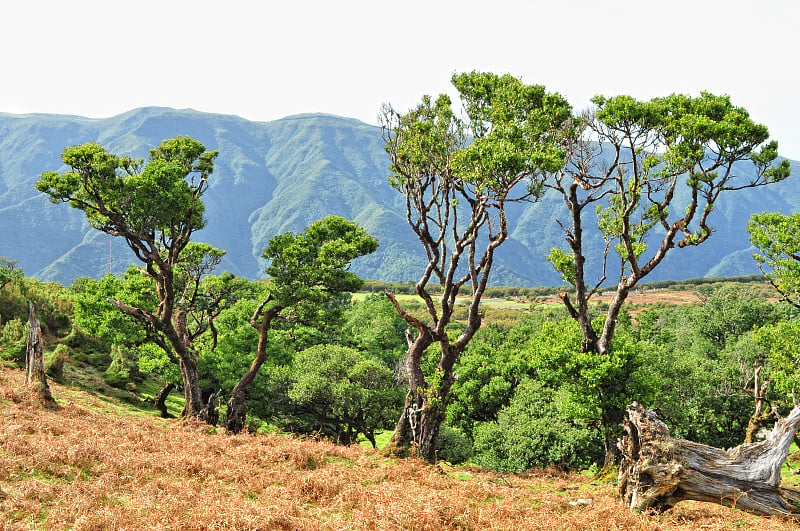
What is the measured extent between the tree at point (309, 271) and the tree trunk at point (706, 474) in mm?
16918

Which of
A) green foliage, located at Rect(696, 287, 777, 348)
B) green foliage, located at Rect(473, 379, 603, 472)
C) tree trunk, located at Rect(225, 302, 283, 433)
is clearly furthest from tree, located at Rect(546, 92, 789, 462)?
green foliage, located at Rect(696, 287, 777, 348)

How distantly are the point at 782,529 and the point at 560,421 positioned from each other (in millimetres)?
17135

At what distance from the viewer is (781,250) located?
28125mm

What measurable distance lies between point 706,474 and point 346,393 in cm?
2136

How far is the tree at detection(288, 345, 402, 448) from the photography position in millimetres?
30906

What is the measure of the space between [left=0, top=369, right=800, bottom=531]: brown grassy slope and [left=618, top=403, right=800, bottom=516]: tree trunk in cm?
46

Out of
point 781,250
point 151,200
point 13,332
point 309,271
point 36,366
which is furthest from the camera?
point 13,332

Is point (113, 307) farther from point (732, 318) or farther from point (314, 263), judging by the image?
point (732, 318)

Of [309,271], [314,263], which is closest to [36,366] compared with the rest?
[309,271]

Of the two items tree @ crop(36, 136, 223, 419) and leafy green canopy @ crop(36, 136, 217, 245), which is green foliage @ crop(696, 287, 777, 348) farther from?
leafy green canopy @ crop(36, 136, 217, 245)

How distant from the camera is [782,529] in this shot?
1125 centimetres

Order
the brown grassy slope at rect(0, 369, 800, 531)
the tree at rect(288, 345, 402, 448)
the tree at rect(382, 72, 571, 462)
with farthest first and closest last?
1. the tree at rect(288, 345, 402, 448)
2. the tree at rect(382, 72, 571, 462)
3. the brown grassy slope at rect(0, 369, 800, 531)

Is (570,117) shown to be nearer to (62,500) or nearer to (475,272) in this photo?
(475,272)

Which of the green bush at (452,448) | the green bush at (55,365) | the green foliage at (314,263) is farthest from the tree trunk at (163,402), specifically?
the green bush at (452,448)
